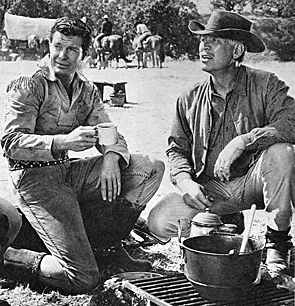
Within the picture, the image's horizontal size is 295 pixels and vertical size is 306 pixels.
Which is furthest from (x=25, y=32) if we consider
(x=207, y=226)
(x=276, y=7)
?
(x=207, y=226)

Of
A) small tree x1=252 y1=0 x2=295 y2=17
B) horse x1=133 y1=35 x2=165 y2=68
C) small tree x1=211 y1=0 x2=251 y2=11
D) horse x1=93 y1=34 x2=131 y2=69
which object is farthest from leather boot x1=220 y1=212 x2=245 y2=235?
horse x1=93 y1=34 x2=131 y2=69

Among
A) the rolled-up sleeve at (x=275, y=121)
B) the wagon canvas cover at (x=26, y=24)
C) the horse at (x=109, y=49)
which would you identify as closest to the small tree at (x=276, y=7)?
the wagon canvas cover at (x=26, y=24)

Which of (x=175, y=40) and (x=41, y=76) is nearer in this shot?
(x=41, y=76)

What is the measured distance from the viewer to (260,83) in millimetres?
3945

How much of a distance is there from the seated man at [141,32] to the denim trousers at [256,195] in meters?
14.1

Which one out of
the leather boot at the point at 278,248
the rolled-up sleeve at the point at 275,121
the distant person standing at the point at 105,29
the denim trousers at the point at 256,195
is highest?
the rolled-up sleeve at the point at 275,121

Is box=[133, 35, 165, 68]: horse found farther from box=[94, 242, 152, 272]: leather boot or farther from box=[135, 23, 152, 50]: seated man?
box=[94, 242, 152, 272]: leather boot

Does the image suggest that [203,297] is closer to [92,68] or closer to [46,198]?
[46,198]

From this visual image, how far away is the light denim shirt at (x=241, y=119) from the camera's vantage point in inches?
148

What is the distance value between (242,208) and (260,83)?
79cm

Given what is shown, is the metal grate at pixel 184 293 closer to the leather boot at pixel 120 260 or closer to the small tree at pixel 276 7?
the leather boot at pixel 120 260

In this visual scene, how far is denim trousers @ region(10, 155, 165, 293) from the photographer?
342 centimetres

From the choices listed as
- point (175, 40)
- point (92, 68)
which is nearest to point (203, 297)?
point (175, 40)

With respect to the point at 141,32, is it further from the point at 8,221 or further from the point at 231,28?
the point at 8,221
